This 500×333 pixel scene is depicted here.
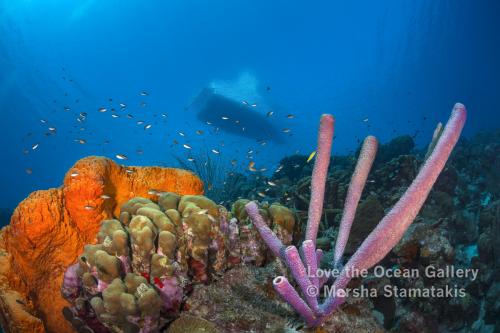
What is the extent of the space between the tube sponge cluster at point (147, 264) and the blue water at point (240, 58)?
1455 inches

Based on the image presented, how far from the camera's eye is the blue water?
160ft

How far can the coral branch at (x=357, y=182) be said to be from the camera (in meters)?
2.55

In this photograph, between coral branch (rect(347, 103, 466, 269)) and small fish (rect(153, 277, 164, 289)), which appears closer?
coral branch (rect(347, 103, 466, 269))

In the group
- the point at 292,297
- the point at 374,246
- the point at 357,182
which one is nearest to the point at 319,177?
the point at 357,182

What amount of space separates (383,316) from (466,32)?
5633 cm

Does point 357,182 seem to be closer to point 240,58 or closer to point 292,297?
point 292,297

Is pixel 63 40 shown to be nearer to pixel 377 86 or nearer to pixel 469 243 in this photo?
A: pixel 377 86

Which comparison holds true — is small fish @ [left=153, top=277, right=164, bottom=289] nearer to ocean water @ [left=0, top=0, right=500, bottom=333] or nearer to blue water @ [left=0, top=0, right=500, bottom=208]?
ocean water @ [left=0, top=0, right=500, bottom=333]

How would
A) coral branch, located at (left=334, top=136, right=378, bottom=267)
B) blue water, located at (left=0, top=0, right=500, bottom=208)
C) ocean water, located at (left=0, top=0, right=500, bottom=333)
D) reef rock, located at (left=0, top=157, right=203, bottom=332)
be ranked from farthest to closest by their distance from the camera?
blue water, located at (left=0, top=0, right=500, bottom=208) < ocean water, located at (left=0, top=0, right=500, bottom=333) < reef rock, located at (left=0, top=157, right=203, bottom=332) < coral branch, located at (left=334, top=136, right=378, bottom=267)

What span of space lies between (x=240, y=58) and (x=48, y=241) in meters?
67.9

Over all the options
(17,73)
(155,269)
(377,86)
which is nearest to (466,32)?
(377,86)

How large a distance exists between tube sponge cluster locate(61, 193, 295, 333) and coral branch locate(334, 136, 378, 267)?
0.99m

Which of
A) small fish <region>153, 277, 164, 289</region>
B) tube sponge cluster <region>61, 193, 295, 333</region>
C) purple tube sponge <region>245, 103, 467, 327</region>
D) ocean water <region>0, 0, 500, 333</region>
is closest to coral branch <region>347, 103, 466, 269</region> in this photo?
purple tube sponge <region>245, 103, 467, 327</region>

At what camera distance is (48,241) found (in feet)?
9.93
